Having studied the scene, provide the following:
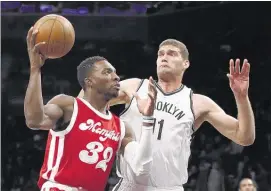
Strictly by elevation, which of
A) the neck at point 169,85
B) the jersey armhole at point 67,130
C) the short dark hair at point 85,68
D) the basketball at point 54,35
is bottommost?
the jersey armhole at point 67,130

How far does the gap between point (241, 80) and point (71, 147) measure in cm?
134

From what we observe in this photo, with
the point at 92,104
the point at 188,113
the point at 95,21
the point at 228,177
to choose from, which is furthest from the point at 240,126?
the point at 95,21

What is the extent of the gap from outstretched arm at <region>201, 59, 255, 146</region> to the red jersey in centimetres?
102

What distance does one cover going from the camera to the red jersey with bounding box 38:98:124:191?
13.5 feet

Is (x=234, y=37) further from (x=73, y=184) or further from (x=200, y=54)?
(x=73, y=184)

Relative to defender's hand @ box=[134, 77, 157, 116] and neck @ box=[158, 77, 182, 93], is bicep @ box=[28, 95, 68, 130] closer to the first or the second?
defender's hand @ box=[134, 77, 157, 116]

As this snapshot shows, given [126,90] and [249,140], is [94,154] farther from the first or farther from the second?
[249,140]

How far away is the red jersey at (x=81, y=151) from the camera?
4113mm

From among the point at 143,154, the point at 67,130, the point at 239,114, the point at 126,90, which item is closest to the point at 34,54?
the point at 67,130

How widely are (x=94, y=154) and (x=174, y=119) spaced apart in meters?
0.95

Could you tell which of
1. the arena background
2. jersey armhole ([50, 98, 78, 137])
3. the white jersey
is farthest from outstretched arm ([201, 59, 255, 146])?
the arena background

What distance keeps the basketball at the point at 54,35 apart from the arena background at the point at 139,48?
7.72 meters

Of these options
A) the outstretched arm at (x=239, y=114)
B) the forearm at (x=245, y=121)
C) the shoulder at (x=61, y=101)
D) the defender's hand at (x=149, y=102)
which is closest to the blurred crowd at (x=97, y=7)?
the outstretched arm at (x=239, y=114)

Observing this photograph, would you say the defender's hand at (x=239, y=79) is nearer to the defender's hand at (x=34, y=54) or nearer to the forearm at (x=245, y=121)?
the forearm at (x=245, y=121)
